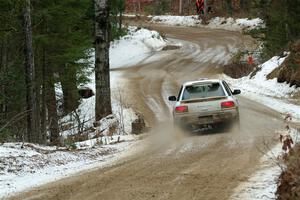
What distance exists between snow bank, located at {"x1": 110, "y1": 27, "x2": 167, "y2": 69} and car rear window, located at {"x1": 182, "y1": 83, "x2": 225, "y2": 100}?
997 inches

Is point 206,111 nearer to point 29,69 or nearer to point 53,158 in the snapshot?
point 29,69

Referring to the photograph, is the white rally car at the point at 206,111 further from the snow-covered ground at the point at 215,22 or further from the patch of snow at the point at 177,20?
the patch of snow at the point at 177,20

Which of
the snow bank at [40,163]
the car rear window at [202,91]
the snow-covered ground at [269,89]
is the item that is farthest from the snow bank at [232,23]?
the snow bank at [40,163]

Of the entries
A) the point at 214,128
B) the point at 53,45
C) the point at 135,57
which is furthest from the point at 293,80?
the point at 135,57

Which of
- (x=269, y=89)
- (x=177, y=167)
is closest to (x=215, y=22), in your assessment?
(x=269, y=89)

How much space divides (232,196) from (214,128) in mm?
8497

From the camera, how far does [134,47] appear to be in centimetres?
4666

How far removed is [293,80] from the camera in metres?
23.3

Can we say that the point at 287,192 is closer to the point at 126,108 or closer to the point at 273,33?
the point at 126,108

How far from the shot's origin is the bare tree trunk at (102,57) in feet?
57.4

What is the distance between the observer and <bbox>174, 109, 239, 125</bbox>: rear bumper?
14758mm

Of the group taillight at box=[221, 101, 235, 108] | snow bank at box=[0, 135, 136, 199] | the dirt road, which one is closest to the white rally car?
taillight at box=[221, 101, 235, 108]

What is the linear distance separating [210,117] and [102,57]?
4.63 meters

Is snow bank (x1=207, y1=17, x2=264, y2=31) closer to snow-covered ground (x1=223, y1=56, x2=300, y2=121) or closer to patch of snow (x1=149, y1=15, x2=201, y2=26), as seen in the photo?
patch of snow (x1=149, y1=15, x2=201, y2=26)
